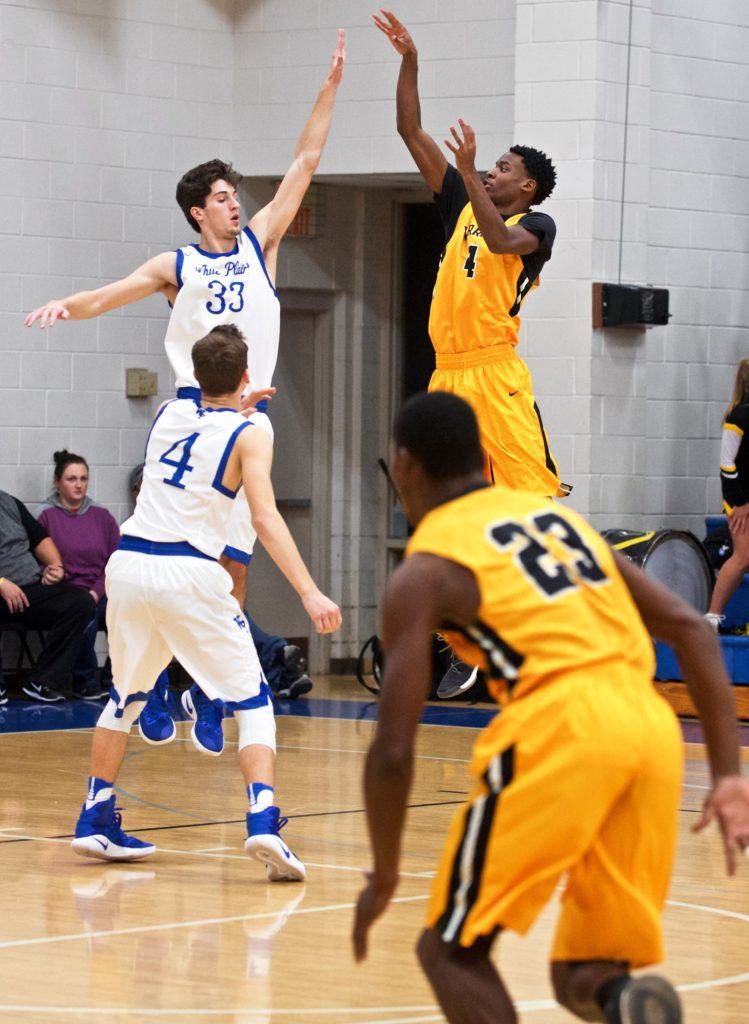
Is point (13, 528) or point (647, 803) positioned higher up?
point (647, 803)

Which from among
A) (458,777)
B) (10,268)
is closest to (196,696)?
(458,777)

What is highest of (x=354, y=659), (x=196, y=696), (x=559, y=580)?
(x=559, y=580)

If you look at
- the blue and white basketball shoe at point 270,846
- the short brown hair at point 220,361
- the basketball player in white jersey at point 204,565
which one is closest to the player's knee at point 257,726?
the basketball player in white jersey at point 204,565

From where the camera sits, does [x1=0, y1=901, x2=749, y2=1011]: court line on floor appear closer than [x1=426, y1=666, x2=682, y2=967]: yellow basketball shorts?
No

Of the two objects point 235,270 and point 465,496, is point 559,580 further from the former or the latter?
point 235,270

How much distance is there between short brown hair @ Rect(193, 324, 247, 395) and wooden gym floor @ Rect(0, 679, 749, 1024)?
5.04 ft

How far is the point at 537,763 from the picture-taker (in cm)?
294

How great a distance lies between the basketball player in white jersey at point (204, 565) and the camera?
5.56 meters

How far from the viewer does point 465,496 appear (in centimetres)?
312

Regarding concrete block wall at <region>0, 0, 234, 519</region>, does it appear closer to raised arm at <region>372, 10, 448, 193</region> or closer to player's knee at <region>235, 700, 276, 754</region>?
raised arm at <region>372, 10, 448, 193</region>

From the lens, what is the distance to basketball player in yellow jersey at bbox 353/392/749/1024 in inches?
115

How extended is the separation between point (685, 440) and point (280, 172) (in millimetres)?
3226

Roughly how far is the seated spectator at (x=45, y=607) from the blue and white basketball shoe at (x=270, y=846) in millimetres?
5559

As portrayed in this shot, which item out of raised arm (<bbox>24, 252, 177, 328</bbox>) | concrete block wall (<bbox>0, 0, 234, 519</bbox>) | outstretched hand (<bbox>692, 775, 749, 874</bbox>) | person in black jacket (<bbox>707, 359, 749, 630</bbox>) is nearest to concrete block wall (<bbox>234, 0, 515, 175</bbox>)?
concrete block wall (<bbox>0, 0, 234, 519</bbox>)
